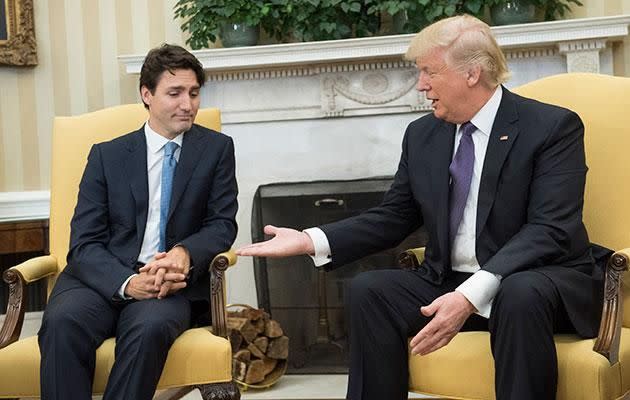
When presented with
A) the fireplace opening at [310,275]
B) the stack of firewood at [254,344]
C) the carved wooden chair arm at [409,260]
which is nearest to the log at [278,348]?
the stack of firewood at [254,344]

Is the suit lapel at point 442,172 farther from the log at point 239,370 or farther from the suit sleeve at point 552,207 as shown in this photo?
the log at point 239,370

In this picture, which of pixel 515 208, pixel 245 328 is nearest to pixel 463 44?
pixel 515 208

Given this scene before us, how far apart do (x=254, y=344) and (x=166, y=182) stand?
1.22 metres

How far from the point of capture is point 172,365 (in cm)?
280

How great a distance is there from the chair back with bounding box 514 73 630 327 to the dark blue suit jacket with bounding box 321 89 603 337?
0.23 meters

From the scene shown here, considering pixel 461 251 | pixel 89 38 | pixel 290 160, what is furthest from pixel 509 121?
pixel 89 38

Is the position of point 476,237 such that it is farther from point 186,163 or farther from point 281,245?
point 186,163

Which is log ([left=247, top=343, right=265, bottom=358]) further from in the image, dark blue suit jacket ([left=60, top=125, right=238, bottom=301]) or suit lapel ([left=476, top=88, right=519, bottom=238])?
suit lapel ([left=476, top=88, right=519, bottom=238])

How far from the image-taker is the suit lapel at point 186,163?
3.15 metres

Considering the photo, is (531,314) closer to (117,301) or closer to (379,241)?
(379,241)

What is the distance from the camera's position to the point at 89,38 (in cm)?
487

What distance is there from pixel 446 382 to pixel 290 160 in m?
2.23

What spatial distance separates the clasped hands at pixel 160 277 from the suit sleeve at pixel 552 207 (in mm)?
932

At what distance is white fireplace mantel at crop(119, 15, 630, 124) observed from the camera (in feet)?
13.8
